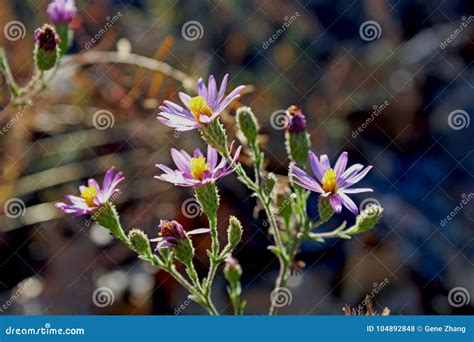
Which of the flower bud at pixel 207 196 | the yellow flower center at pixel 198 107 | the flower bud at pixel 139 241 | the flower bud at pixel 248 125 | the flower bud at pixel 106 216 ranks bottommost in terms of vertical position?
the flower bud at pixel 106 216

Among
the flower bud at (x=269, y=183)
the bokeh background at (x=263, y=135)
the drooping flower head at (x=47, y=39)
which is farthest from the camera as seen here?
the bokeh background at (x=263, y=135)

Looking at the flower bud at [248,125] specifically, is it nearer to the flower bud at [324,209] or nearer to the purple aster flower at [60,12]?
the flower bud at [324,209]

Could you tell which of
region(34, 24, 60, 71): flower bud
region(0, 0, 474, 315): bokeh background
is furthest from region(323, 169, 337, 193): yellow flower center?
region(0, 0, 474, 315): bokeh background

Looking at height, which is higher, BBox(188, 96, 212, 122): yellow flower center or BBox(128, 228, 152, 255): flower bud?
BBox(188, 96, 212, 122): yellow flower center

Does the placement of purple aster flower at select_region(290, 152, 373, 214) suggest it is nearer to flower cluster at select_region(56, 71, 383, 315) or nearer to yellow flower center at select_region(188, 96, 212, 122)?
flower cluster at select_region(56, 71, 383, 315)

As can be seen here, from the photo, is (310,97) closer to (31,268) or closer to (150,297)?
(150,297)

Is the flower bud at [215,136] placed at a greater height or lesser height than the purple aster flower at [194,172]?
greater

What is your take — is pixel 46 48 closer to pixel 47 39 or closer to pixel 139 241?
pixel 47 39

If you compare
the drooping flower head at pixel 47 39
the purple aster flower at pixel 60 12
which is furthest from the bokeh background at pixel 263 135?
the drooping flower head at pixel 47 39
